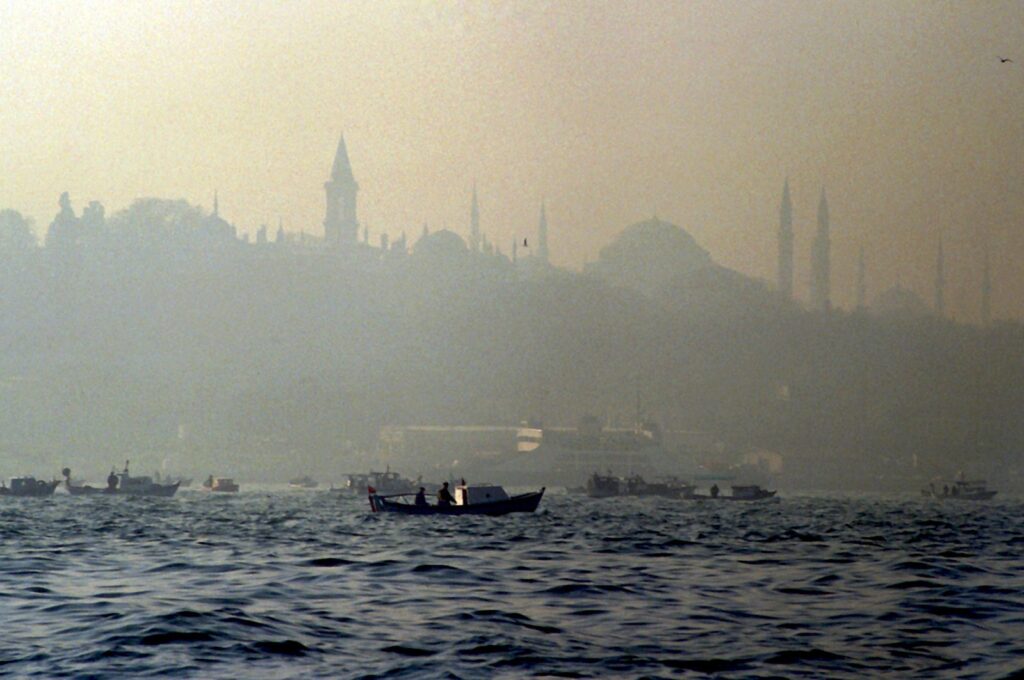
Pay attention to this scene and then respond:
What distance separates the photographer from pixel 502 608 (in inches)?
1513

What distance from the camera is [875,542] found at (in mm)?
76000

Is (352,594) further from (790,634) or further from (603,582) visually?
(790,634)

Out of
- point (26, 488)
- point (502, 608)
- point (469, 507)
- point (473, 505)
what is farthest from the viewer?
point (26, 488)

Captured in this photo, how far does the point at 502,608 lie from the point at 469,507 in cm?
6460

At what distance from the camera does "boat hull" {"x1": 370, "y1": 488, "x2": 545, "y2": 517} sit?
10319 cm

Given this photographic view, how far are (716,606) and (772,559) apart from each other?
20.7m

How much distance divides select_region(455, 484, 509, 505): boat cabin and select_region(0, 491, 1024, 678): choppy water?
31.4 m

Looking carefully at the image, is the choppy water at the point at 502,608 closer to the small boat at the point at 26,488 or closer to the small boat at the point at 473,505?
the small boat at the point at 473,505

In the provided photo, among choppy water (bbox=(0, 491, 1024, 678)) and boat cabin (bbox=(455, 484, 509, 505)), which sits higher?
boat cabin (bbox=(455, 484, 509, 505))

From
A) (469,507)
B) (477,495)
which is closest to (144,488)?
(477,495)

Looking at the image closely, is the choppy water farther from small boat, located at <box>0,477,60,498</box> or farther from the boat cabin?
small boat, located at <box>0,477,60,498</box>

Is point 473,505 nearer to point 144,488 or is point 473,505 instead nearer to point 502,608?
point 502,608

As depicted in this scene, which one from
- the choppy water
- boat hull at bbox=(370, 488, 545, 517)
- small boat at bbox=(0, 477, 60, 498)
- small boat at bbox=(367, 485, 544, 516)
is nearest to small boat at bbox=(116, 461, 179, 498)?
small boat at bbox=(0, 477, 60, 498)

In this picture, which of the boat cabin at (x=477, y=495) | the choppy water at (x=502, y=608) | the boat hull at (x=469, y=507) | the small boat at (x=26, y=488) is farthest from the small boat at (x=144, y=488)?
the choppy water at (x=502, y=608)
